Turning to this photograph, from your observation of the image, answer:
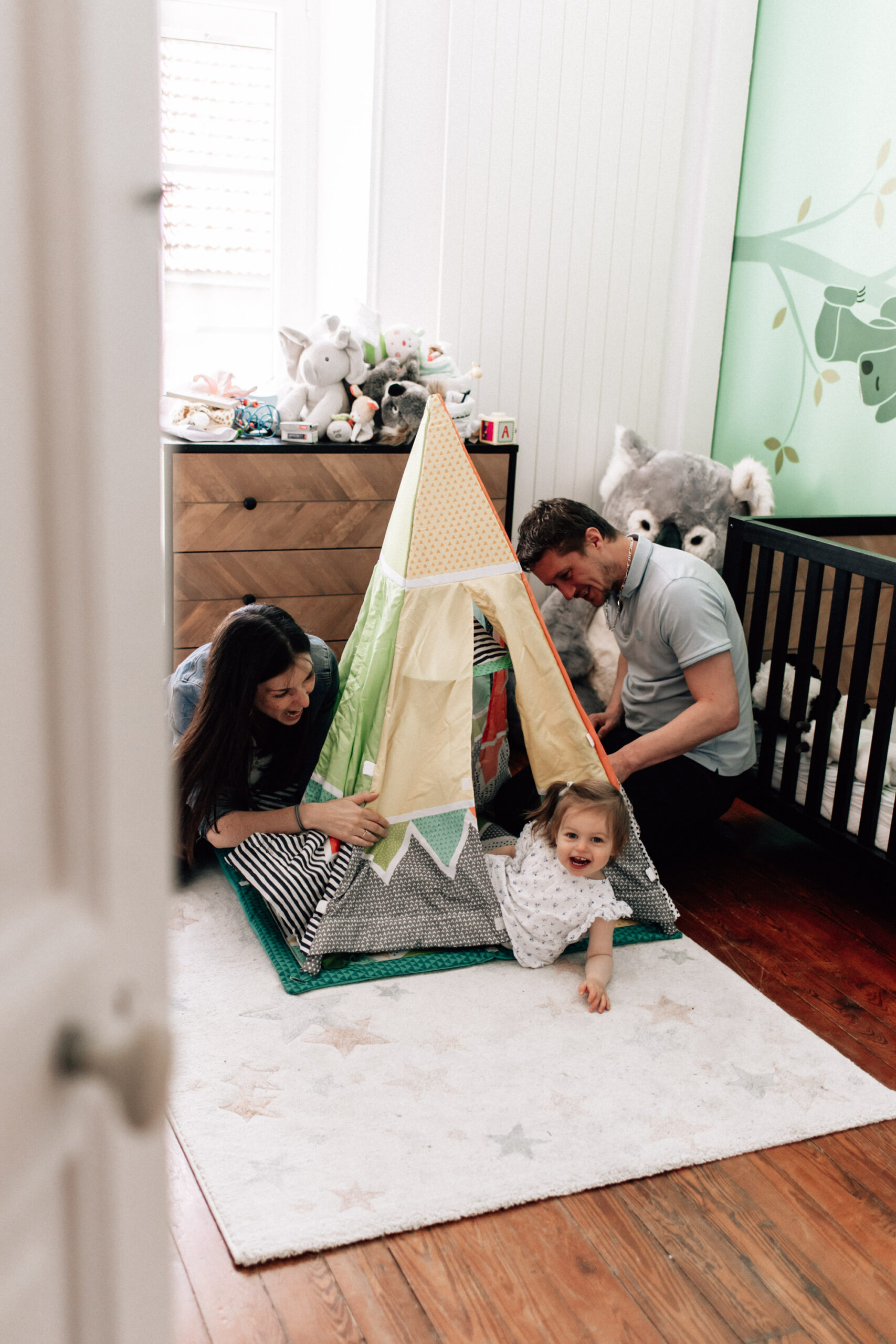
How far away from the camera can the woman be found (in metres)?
2.11

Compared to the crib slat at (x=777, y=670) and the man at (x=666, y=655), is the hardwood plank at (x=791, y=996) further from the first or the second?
the crib slat at (x=777, y=670)

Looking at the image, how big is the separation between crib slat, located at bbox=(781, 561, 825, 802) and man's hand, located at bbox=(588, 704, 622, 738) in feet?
1.34

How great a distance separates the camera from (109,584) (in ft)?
1.51

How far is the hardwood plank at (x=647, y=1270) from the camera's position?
1360 mm

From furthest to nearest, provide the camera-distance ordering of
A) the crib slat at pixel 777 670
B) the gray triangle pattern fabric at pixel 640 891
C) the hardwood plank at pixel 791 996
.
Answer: the crib slat at pixel 777 670, the gray triangle pattern fabric at pixel 640 891, the hardwood plank at pixel 791 996

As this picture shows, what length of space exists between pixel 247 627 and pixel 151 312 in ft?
5.42

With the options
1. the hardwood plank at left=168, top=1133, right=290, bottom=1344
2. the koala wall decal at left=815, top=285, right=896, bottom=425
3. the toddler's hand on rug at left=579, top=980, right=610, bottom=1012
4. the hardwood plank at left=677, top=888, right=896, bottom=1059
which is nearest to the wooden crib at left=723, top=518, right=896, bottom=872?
the hardwood plank at left=677, top=888, right=896, bottom=1059

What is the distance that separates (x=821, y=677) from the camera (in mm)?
2564

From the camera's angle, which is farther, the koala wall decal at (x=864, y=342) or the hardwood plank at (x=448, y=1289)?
the koala wall decal at (x=864, y=342)

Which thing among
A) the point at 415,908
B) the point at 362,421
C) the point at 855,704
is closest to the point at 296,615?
the point at 362,421

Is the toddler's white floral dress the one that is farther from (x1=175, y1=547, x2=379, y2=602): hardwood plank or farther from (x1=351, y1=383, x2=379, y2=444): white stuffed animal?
(x1=351, y1=383, x2=379, y2=444): white stuffed animal

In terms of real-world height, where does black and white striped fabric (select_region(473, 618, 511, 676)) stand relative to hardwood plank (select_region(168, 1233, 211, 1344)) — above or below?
above

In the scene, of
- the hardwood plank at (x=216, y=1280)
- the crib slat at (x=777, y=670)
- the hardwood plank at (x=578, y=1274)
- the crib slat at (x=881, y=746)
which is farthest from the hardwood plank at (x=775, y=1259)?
the crib slat at (x=777, y=670)

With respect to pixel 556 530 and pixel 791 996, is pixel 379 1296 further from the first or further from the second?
pixel 556 530
